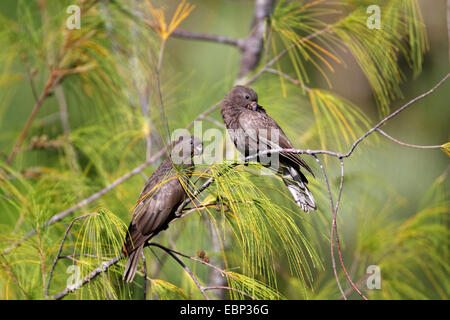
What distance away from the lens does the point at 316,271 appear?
10.3 ft

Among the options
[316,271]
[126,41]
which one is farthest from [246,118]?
[316,271]

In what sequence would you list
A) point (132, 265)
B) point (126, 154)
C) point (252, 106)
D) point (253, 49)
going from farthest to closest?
point (253, 49), point (126, 154), point (252, 106), point (132, 265)

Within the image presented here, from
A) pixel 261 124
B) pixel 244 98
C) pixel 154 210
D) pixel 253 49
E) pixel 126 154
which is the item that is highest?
pixel 253 49

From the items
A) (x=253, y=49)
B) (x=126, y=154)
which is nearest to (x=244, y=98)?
(x=126, y=154)

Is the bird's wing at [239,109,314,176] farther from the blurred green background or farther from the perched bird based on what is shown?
the blurred green background

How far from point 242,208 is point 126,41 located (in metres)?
1.26

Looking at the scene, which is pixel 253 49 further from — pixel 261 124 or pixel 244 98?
pixel 261 124

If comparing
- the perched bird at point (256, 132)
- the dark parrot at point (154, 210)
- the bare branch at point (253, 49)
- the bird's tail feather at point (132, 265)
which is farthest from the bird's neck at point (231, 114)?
the bare branch at point (253, 49)

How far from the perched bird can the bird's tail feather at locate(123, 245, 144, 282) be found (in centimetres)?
55

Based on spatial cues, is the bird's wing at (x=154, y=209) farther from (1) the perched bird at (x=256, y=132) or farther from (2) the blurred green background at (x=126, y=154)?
(1) the perched bird at (x=256, y=132)

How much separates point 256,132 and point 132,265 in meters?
0.69

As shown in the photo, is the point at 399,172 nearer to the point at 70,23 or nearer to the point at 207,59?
the point at 207,59

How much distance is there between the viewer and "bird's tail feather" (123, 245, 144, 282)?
5.18 feet

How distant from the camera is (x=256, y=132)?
1827 mm
